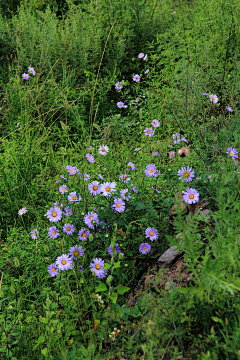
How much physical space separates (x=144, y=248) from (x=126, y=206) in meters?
0.30

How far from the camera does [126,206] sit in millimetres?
1857

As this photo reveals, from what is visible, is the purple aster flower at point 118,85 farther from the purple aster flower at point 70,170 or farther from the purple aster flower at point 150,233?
the purple aster flower at point 150,233

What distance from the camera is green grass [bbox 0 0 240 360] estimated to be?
1.21 metres

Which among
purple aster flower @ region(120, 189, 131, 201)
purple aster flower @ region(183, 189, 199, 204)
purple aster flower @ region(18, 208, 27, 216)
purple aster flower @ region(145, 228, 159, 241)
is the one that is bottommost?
purple aster flower @ region(18, 208, 27, 216)

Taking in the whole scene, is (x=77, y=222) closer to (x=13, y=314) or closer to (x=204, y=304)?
(x=13, y=314)

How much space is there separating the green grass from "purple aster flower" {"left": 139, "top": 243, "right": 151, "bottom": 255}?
0.06m

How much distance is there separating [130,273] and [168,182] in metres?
0.64

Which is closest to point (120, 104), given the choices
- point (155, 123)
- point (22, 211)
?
point (155, 123)

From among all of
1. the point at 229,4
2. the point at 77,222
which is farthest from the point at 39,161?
the point at 229,4

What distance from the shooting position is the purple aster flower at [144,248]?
1670mm

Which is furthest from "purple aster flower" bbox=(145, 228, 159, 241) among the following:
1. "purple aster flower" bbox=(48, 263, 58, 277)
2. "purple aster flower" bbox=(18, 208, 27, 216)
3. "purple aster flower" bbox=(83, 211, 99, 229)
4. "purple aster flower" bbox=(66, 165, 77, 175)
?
"purple aster flower" bbox=(18, 208, 27, 216)

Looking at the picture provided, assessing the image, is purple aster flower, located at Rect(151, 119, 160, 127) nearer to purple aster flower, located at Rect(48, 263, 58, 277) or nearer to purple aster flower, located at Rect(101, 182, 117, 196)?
purple aster flower, located at Rect(101, 182, 117, 196)

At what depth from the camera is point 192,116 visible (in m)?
2.57

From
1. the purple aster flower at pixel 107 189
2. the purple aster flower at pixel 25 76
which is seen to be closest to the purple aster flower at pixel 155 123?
the purple aster flower at pixel 107 189
